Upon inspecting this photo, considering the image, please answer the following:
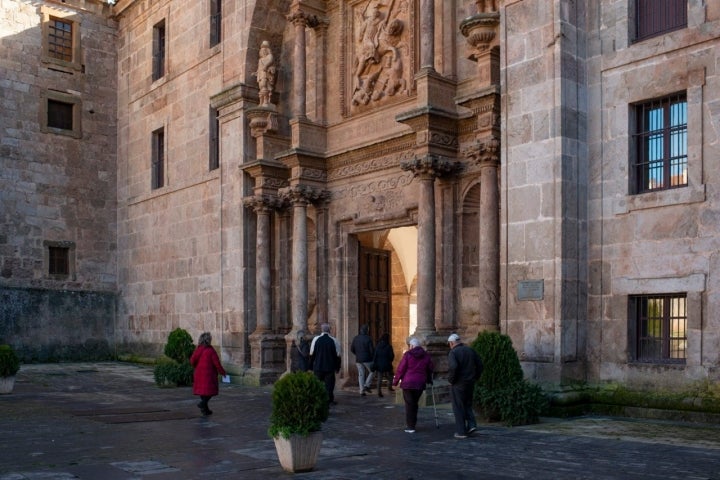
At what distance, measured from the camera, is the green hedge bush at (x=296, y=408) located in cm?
855

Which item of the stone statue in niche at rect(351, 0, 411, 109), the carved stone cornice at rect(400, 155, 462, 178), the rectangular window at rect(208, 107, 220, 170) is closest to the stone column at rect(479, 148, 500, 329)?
the carved stone cornice at rect(400, 155, 462, 178)

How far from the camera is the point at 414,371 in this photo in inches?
461

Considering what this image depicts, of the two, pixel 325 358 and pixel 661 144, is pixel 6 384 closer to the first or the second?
pixel 325 358

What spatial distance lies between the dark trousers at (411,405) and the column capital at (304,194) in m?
8.01

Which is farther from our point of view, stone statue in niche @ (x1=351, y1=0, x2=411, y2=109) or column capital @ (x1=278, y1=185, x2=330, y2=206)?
column capital @ (x1=278, y1=185, x2=330, y2=206)

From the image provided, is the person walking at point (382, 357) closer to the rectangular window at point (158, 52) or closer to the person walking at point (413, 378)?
the person walking at point (413, 378)

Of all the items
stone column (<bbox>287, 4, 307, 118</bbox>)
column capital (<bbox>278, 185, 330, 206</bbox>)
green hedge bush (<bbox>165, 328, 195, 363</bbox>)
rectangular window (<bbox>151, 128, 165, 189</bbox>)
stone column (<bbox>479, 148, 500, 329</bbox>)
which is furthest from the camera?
rectangular window (<bbox>151, 128, 165, 189</bbox>)

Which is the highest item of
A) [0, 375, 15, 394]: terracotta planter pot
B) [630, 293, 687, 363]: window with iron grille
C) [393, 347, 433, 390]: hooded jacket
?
[630, 293, 687, 363]: window with iron grille

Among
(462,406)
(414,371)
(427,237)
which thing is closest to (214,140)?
(427,237)

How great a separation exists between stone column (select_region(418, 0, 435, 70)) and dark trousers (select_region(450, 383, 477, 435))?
709cm

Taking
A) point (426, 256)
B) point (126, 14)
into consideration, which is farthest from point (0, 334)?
point (426, 256)

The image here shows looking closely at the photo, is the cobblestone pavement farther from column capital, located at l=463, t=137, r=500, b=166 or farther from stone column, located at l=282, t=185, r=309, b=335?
column capital, located at l=463, t=137, r=500, b=166

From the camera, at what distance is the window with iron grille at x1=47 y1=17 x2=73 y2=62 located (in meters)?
26.6

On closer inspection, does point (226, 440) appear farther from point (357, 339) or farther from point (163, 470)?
point (357, 339)
